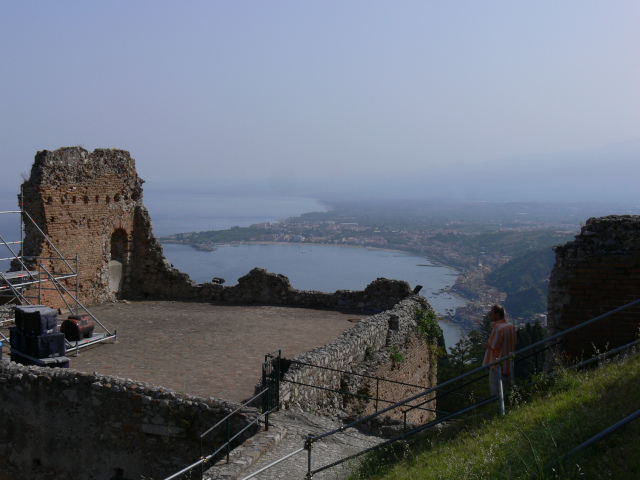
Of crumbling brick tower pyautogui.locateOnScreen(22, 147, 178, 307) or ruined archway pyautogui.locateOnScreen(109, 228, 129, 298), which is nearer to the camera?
crumbling brick tower pyautogui.locateOnScreen(22, 147, 178, 307)

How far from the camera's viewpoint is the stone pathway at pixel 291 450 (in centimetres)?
676

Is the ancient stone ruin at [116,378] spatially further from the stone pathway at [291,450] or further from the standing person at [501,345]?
the standing person at [501,345]

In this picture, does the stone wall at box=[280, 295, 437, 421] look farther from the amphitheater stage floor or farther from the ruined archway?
the ruined archway

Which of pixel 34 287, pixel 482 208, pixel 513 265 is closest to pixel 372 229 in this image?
pixel 513 265

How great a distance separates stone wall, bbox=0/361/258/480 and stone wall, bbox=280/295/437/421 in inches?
56.6

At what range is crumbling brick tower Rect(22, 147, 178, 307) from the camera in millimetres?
14711

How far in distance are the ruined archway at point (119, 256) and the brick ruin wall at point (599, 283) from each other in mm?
A: 12635

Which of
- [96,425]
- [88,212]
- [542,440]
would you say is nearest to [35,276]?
[88,212]

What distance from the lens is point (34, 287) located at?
14234 millimetres

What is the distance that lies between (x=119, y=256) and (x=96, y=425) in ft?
31.0

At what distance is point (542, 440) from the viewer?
506cm

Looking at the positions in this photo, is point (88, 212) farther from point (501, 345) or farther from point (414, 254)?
point (414, 254)

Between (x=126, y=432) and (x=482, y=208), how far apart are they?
4549 inches

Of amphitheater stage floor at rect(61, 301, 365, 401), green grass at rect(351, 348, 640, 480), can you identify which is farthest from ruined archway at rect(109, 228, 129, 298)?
green grass at rect(351, 348, 640, 480)
